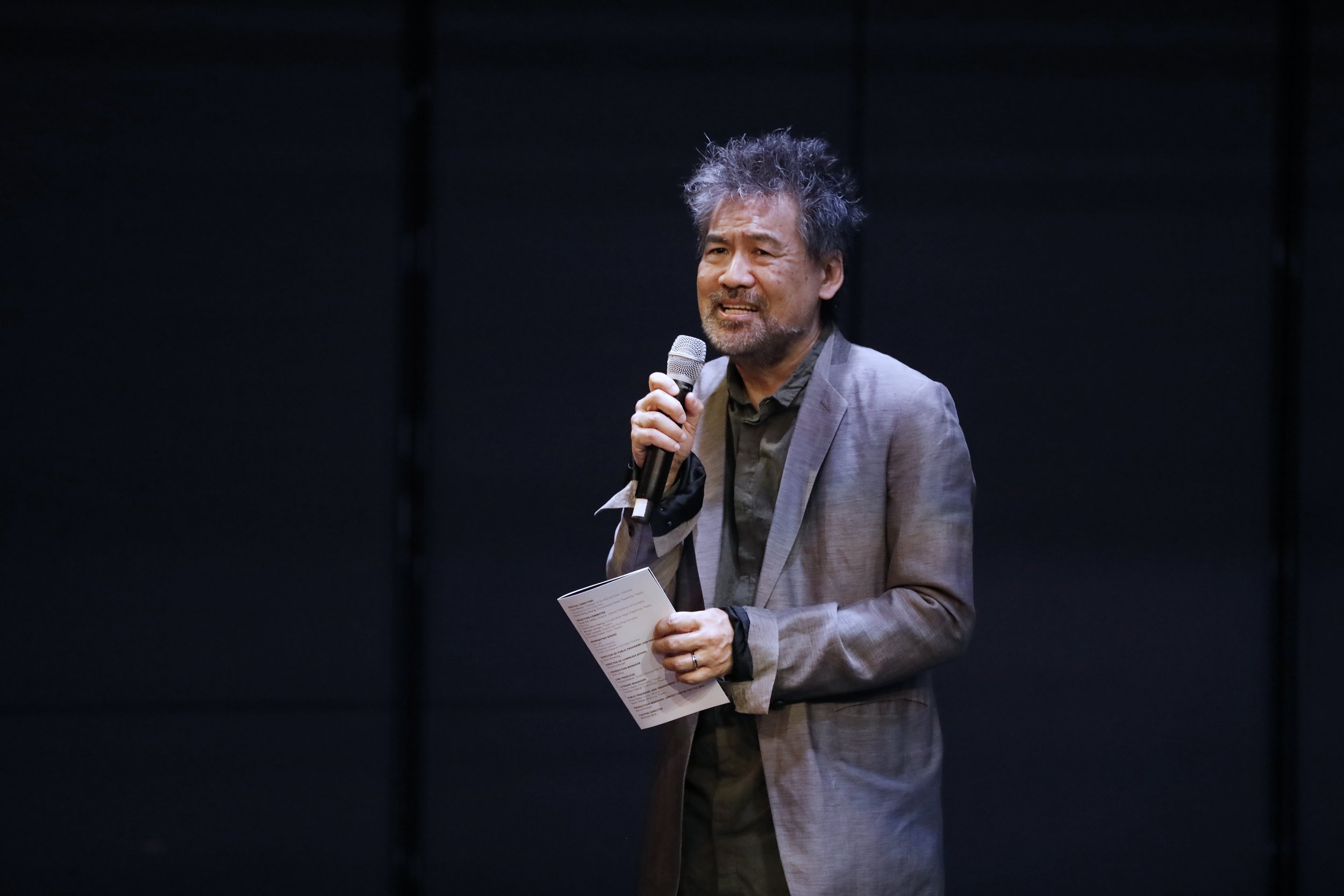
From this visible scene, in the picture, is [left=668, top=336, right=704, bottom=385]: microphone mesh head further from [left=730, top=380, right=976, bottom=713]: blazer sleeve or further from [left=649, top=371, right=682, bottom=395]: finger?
[left=730, top=380, right=976, bottom=713]: blazer sleeve

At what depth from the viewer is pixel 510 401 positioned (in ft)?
9.25

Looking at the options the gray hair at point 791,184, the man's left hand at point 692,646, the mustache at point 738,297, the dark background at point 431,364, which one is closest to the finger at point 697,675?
the man's left hand at point 692,646

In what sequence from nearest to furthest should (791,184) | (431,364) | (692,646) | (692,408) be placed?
(692,646)
(692,408)
(791,184)
(431,364)

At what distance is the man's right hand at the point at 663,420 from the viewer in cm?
136

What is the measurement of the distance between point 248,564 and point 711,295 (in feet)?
6.01

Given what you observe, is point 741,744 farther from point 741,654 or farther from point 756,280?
point 756,280

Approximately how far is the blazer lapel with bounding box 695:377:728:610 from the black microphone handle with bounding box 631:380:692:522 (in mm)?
134

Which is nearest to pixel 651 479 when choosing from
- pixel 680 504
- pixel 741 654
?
pixel 680 504

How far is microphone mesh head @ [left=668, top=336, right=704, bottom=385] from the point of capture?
4.77 ft

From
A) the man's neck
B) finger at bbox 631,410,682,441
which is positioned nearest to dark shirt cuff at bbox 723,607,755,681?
finger at bbox 631,410,682,441

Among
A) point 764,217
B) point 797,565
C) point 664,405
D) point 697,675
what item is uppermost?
point 764,217

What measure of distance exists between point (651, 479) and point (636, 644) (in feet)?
0.69

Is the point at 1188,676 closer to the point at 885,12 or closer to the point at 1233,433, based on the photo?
the point at 1233,433

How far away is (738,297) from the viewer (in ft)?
4.89
